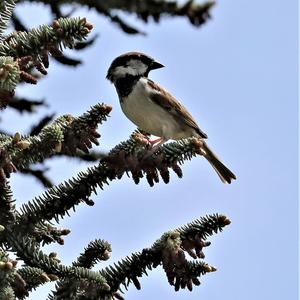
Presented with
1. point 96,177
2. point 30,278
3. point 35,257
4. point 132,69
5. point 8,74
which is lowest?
point 30,278

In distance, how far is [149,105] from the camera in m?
5.41

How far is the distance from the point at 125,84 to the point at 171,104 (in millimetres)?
457

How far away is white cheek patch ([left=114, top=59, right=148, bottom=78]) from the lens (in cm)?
568

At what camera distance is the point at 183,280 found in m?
2.18

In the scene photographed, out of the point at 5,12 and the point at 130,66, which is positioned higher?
the point at 130,66

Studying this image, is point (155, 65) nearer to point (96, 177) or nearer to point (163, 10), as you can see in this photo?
point (96, 177)

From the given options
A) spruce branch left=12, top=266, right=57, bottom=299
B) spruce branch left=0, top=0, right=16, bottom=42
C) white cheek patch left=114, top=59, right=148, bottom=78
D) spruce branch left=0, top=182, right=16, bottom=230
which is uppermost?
white cheek patch left=114, top=59, right=148, bottom=78

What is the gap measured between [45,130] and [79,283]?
553 mm

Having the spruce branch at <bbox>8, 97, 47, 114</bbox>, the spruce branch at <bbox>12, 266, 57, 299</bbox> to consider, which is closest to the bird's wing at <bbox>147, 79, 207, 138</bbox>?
the spruce branch at <bbox>8, 97, 47, 114</bbox>

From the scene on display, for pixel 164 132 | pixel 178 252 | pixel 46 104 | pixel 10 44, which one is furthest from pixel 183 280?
pixel 164 132

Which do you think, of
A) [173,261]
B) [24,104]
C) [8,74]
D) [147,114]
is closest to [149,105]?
[147,114]

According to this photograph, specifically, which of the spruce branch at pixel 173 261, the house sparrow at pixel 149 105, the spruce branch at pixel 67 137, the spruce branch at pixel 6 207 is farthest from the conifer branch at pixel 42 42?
the house sparrow at pixel 149 105

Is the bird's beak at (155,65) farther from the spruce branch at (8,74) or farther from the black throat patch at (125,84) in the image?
the spruce branch at (8,74)

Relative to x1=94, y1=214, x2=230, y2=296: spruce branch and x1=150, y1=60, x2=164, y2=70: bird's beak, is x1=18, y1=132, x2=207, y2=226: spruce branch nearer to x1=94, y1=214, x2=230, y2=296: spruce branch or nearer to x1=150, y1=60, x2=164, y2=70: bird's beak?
x1=94, y1=214, x2=230, y2=296: spruce branch
